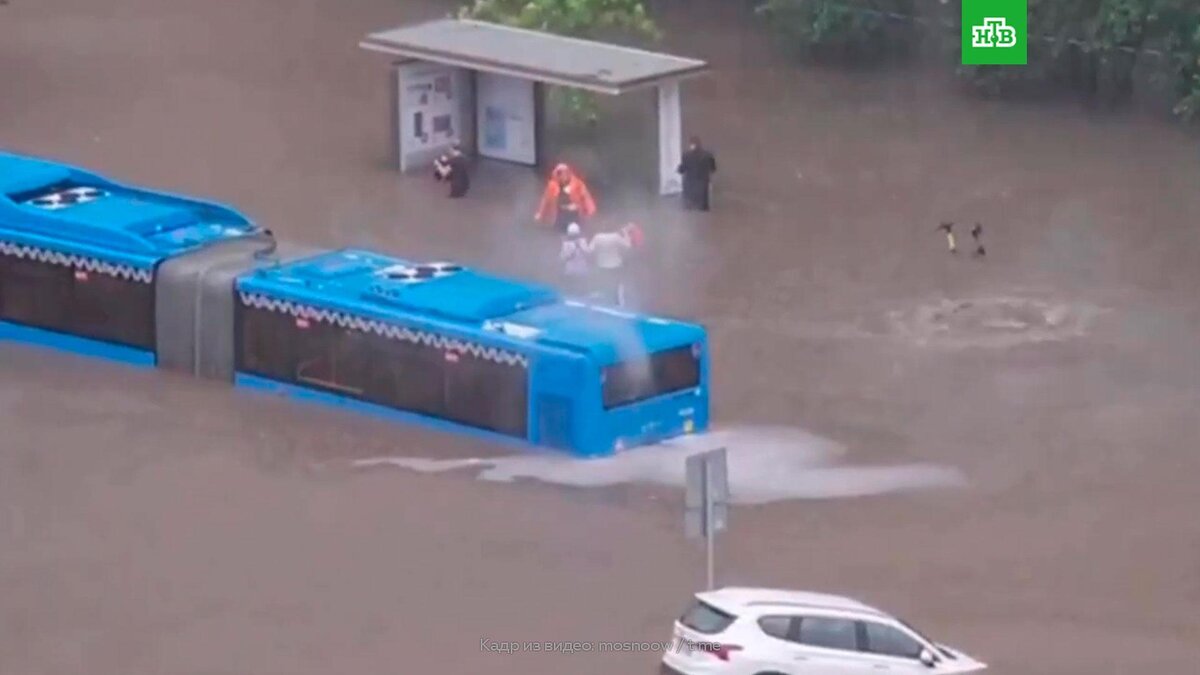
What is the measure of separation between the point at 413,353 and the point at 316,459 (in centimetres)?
162

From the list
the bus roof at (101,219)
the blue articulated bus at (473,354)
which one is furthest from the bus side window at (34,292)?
the blue articulated bus at (473,354)

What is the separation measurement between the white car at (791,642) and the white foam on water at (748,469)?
6.13 metres

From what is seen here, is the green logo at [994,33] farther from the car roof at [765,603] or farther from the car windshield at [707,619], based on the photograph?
the car windshield at [707,619]

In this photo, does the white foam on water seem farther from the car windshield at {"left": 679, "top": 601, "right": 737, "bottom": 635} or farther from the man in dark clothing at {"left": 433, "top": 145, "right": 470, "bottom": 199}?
the man in dark clothing at {"left": 433, "top": 145, "right": 470, "bottom": 199}

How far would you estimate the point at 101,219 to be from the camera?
32.6 meters

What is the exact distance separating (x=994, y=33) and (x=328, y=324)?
1895 cm

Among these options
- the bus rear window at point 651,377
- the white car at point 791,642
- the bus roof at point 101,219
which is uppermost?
the bus roof at point 101,219

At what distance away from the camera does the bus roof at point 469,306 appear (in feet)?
94.8

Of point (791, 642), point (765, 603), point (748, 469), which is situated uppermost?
point (765, 603)

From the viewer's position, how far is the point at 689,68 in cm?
3988

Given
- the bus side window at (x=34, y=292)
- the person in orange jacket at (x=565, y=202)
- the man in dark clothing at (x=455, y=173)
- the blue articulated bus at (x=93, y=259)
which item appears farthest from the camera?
the man in dark clothing at (x=455, y=173)

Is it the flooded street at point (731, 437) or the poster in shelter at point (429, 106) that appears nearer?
the flooded street at point (731, 437)

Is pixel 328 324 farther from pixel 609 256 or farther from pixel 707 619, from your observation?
pixel 707 619

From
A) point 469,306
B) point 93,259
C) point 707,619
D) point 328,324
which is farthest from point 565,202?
point 707,619
